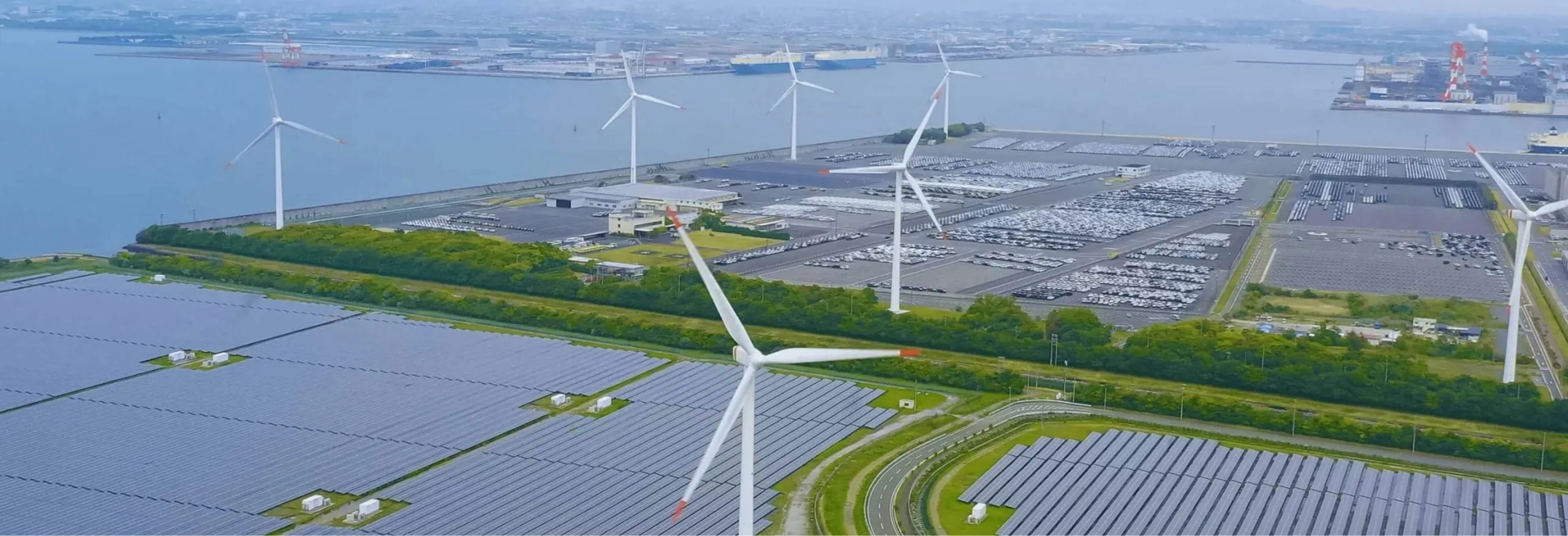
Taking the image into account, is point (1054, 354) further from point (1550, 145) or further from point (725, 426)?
point (1550, 145)

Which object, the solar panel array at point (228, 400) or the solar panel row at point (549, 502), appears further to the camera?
the solar panel array at point (228, 400)

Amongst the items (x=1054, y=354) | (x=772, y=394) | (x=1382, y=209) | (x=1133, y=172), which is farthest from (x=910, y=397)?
(x=1133, y=172)

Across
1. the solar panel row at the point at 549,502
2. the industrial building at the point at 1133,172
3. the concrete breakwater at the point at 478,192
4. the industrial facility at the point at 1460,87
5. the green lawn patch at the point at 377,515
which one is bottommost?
the green lawn patch at the point at 377,515

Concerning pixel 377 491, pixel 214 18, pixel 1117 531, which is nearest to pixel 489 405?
pixel 377 491

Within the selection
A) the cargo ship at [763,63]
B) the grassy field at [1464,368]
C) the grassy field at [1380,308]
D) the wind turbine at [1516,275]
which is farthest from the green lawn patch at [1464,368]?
the cargo ship at [763,63]

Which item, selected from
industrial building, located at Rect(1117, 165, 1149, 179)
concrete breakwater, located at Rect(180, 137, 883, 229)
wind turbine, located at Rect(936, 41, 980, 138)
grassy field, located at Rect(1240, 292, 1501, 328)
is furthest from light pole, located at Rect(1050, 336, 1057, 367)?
industrial building, located at Rect(1117, 165, 1149, 179)

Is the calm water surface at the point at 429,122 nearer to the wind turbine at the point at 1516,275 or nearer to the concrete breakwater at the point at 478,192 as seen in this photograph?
the concrete breakwater at the point at 478,192

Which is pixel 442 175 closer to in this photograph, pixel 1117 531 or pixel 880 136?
pixel 880 136

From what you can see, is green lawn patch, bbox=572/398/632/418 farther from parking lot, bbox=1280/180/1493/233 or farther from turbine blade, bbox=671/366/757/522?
parking lot, bbox=1280/180/1493/233
